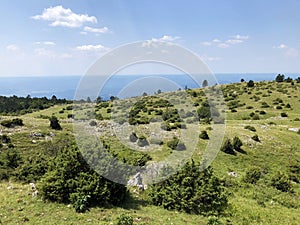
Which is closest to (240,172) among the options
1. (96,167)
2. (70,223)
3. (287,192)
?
(287,192)

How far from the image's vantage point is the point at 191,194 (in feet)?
43.0

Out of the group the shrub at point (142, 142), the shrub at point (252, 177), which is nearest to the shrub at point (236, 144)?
the shrub at point (252, 177)

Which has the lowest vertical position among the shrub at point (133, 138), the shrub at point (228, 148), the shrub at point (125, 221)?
the shrub at point (228, 148)

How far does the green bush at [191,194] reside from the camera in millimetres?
12914

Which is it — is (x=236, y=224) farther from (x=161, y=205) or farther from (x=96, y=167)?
(x=96, y=167)

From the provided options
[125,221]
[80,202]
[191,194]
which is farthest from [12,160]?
[191,194]

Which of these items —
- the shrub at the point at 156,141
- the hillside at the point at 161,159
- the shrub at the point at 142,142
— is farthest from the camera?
the shrub at the point at 156,141

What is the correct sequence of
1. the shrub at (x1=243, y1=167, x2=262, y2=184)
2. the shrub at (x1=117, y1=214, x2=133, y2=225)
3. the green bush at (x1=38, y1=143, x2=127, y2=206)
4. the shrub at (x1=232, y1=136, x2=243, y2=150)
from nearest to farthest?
the shrub at (x1=117, y1=214, x2=133, y2=225) < the green bush at (x1=38, y1=143, x2=127, y2=206) < the shrub at (x1=243, y1=167, x2=262, y2=184) < the shrub at (x1=232, y1=136, x2=243, y2=150)

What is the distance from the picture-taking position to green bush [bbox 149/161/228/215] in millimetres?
12914

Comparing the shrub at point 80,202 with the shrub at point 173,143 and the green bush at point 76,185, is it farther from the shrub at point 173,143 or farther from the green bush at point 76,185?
the shrub at point 173,143

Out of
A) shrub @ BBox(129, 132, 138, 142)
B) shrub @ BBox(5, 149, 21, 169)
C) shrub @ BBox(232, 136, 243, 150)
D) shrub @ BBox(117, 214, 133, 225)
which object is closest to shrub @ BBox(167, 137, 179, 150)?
shrub @ BBox(129, 132, 138, 142)

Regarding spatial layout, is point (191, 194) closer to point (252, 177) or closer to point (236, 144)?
point (252, 177)

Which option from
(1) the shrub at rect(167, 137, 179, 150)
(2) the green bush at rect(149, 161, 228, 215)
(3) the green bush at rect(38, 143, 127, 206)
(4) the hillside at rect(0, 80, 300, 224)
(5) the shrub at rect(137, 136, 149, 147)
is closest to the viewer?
(4) the hillside at rect(0, 80, 300, 224)

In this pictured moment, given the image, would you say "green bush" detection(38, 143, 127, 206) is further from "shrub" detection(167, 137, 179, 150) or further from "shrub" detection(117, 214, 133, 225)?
"shrub" detection(167, 137, 179, 150)
